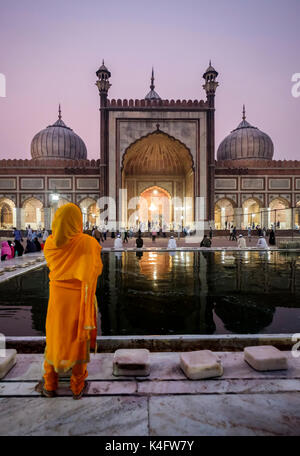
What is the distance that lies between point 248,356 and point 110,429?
3.82 ft

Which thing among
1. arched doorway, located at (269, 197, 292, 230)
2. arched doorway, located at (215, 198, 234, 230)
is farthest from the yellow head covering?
arched doorway, located at (269, 197, 292, 230)

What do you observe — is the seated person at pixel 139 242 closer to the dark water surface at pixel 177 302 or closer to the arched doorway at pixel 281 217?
the dark water surface at pixel 177 302

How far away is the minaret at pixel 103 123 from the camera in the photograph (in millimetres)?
20312

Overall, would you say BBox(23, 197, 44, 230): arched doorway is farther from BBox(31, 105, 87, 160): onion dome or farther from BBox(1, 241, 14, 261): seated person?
BBox(1, 241, 14, 261): seated person

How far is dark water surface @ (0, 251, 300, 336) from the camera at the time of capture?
3.13 metres

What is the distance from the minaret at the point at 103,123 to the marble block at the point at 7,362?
1900cm

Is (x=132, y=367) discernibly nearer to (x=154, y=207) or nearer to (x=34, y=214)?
(x=154, y=207)

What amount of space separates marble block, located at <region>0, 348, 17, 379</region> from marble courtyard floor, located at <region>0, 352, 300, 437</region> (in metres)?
0.05

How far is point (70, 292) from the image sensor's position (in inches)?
69.8

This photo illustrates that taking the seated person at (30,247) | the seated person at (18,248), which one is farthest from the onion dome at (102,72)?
the seated person at (18,248)

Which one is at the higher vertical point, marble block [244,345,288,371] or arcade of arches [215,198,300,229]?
arcade of arches [215,198,300,229]

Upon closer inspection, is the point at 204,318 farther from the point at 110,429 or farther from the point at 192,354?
the point at 110,429

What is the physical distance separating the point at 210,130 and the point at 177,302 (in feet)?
62.3

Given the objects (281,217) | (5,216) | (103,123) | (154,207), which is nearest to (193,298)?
(103,123)
